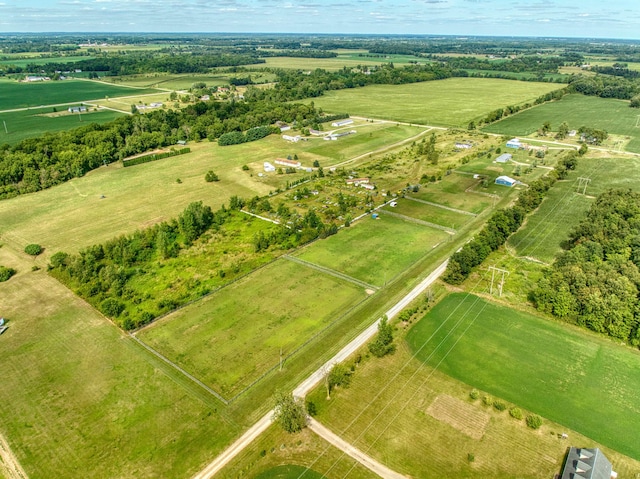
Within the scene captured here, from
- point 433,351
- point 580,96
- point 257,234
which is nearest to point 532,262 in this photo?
point 433,351

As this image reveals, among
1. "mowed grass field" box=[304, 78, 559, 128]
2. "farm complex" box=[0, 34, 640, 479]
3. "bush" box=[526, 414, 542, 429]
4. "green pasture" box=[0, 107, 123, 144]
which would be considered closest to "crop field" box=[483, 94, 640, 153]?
"mowed grass field" box=[304, 78, 559, 128]

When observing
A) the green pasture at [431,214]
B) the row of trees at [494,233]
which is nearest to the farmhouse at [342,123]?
the green pasture at [431,214]

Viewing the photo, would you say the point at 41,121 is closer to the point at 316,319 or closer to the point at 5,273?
the point at 5,273

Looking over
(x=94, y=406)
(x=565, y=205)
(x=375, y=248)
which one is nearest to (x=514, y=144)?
(x=565, y=205)

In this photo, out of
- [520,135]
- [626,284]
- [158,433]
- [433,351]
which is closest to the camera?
[158,433]

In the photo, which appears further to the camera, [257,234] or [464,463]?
[257,234]

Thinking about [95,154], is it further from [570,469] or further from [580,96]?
[580,96]

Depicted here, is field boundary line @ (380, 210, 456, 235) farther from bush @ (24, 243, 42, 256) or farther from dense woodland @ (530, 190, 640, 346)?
bush @ (24, 243, 42, 256)

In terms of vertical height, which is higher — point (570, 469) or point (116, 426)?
point (570, 469)

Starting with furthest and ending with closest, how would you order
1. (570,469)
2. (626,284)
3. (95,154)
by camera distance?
(95,154) → (626,284) → (570,469)
